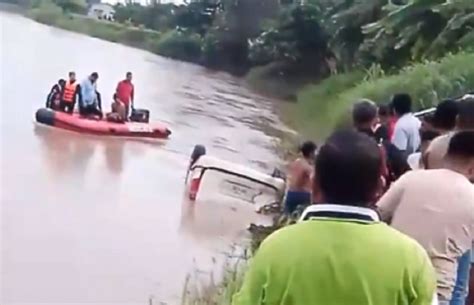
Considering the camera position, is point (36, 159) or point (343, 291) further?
point (36, 159)

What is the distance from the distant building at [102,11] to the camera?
64.8 meters

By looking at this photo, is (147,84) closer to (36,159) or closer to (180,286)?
(36,159)

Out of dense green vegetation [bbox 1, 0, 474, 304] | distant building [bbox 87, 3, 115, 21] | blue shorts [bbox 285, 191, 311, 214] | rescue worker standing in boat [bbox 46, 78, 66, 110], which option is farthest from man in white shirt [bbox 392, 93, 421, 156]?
distant building [bbox 87, 3, 115, 21]

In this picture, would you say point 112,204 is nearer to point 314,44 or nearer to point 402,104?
point 402,104

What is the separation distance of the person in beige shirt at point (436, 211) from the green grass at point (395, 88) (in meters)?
7.22

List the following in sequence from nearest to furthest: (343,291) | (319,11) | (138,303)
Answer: (343,291)
(138,303)
(319,11)

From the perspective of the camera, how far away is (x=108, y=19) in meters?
63.3

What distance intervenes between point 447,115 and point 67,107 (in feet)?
50.5

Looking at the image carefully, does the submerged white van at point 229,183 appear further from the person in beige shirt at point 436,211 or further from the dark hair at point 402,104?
the person in beige shirt at point 436,211

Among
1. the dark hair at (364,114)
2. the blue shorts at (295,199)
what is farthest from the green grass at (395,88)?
the dark hair at (364,114)

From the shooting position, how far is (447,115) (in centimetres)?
538

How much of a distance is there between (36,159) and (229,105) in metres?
12.1

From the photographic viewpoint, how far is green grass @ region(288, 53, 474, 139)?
563 inches

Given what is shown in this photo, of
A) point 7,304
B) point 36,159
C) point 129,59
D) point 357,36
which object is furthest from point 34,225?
point 129,59
